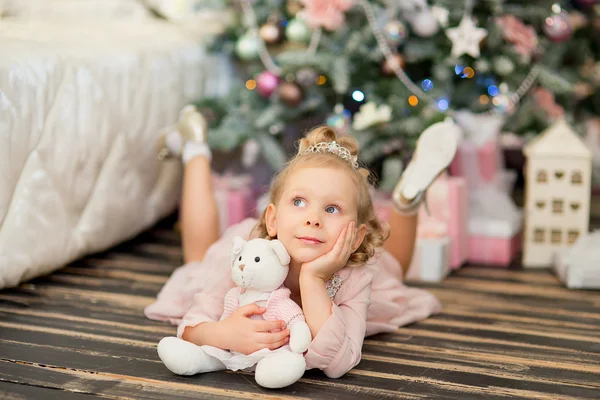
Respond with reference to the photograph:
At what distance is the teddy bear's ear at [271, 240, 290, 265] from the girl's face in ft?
0.06

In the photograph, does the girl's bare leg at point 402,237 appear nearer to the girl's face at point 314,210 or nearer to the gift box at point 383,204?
the gift box at point 383,204

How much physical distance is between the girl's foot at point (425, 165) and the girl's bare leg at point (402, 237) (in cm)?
3

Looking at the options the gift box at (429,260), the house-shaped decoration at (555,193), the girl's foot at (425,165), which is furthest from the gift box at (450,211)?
the girl's foot at (425,165)

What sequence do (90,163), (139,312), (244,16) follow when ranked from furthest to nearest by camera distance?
1. (244,16)
2. (90,163)
3. (139,312)

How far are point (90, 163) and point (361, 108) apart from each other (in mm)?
759

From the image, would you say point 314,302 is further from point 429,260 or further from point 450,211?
point 450,211

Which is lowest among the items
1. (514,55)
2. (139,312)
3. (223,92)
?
(139,312)

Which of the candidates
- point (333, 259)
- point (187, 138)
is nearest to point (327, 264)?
point (333, 259)

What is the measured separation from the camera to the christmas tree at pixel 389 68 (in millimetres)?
2242

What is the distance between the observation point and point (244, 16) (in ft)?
8.18

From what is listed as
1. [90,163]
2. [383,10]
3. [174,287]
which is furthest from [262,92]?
[174,287]

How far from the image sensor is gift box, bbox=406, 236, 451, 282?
2104mm

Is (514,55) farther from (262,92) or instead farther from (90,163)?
(90,163)

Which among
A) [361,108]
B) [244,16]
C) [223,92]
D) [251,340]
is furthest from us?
[223,92]
